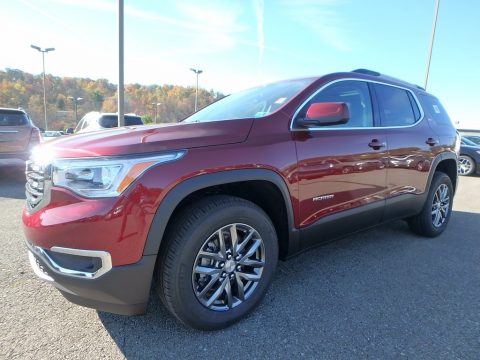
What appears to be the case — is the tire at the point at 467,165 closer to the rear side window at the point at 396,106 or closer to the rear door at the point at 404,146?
the rear door at the point at 404,146

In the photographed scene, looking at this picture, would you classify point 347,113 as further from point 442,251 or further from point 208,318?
point 442,251

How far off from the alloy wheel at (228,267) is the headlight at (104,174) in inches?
23.9

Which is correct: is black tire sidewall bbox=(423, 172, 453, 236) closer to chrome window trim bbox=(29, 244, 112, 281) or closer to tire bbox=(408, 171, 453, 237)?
tire bbox=(408, 171, 453, 237)

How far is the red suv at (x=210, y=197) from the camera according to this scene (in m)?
1.86

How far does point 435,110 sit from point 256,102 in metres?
2.68

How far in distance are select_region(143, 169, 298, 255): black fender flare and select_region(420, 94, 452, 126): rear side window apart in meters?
2.86

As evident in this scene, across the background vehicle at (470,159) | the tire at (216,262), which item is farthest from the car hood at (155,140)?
the background vehicle at (470,159)

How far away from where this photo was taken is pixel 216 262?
2262mm

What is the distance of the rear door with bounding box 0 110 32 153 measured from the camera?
711cm

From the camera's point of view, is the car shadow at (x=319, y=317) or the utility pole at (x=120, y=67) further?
the utility pole at (x=120, y=67)

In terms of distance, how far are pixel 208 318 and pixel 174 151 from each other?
3.51 feet

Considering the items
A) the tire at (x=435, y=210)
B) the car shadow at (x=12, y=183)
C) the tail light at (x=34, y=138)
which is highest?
the tail light at (x=34, y=138)

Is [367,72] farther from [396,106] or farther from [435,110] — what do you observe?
[435,110]

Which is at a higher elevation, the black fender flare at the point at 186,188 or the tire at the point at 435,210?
the black fender flare at the point at 186,188
